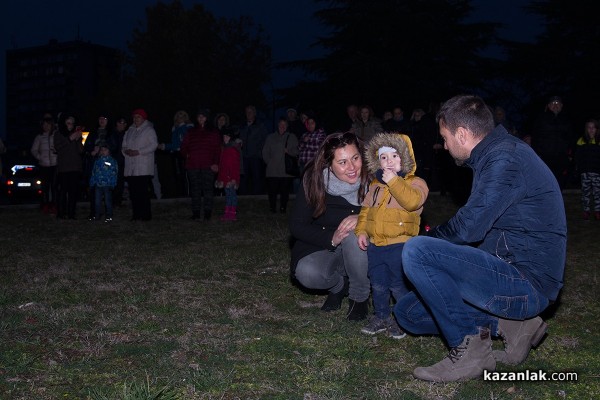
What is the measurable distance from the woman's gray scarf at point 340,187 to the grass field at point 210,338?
3.25ft

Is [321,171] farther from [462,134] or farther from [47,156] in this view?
[47,156]

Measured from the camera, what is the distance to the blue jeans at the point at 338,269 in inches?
235

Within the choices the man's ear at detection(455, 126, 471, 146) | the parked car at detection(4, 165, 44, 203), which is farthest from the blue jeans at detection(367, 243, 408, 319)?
the parked car at detection(4, 165, 44, 203)

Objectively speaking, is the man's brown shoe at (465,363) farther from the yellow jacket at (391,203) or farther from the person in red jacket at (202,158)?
the person in red jacket at (202,158)

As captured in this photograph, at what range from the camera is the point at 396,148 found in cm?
532

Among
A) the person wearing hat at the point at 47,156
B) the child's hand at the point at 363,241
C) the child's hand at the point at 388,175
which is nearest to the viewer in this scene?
the child's hand at the point at 388,175

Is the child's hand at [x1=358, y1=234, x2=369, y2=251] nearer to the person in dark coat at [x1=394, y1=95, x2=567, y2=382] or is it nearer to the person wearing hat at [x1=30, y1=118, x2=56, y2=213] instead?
the person in dark coat at [x1=394, y1=95, x2=567, y2=382]

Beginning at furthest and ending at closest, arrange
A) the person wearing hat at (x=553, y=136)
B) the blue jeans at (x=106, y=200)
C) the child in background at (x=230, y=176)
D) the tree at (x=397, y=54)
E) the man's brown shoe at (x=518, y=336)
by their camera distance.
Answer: the tree at (x=397, y=54) < the person wearing hat at (x=553, y=136) < the child in background at (x=230, y=176) < the blue jeans at (x=106, y=200) < the man's brown shoe at (x=518, y=336)

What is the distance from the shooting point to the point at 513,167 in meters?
4.26

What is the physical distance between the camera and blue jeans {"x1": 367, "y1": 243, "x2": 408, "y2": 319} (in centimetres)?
565

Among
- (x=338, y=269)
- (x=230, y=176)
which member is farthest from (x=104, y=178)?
(x=338, y=269)

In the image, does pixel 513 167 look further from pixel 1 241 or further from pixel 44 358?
pixel 1 241

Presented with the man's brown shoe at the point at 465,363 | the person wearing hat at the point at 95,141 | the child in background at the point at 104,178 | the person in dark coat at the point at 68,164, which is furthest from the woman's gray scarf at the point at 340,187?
the person in dark coat at the point at 68,164

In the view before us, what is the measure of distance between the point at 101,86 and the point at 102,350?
168 ft
